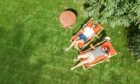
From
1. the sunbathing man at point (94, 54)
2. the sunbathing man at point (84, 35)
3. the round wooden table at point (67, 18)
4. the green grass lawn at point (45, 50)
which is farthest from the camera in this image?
the round wooden table at point (67, 18)

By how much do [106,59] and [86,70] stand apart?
85cm

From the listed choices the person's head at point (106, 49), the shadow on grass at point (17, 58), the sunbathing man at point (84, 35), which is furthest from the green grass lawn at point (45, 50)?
the person's head at point (106, 49)

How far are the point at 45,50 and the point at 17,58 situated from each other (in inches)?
42.4

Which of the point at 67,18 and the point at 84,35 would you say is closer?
the point at 84,35

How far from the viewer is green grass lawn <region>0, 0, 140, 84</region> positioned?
12984 millimetres

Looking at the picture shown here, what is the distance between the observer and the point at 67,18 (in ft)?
43.8

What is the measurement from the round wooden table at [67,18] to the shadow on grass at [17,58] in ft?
3.88

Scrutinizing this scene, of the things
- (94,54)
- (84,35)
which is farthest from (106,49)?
(84,35)

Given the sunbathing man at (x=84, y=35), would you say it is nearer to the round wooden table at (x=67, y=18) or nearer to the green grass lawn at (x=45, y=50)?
the green grass lawn at (x=45, y=50)

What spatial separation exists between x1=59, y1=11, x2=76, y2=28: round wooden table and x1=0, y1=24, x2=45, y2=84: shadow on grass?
1.18 metres

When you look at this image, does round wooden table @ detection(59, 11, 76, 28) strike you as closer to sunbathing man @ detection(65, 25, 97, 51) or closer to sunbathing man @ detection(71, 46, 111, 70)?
sunbathing man @ detection(65, 25, 97, 51)

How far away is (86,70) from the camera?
43.0 feet

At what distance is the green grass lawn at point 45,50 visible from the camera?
511 inches

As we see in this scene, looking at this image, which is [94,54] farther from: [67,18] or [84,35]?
[67,18]
